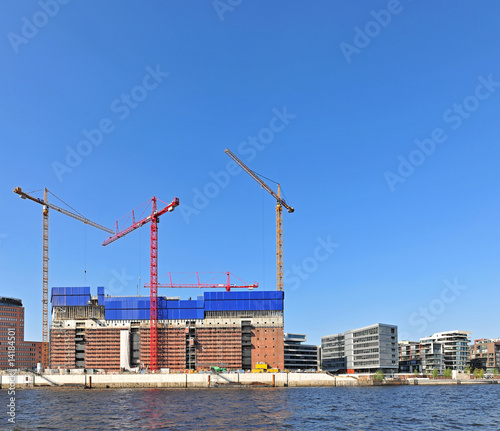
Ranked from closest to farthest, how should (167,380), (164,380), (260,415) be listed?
1. (260,415)
2. (164,380)
3. (167,380)

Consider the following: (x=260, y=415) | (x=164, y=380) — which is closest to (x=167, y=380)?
(x=164, y=380)

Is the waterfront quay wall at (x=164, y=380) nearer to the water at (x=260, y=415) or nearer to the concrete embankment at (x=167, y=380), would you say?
the concrete embankment at (x=167, y=380)

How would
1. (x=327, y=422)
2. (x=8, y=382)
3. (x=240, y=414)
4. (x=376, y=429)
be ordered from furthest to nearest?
(x=8, y=382), (x=240, y=414), (x=327, y=422), (x=376, y=429)

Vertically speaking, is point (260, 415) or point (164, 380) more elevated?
point (260, 415)

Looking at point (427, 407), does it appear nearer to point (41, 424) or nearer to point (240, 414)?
point (240, 414)

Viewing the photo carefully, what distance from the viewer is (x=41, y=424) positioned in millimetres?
74500

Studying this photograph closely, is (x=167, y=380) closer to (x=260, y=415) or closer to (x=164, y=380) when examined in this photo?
(x=164, y=380)

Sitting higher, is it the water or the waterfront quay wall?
the water

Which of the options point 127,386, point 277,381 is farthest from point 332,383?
point 127,386

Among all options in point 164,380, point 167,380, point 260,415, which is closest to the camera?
point 260,415

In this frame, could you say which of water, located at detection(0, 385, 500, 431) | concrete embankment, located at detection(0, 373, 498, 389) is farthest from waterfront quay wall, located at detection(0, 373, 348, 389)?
water, located at detection(0, 385, 500, 431)

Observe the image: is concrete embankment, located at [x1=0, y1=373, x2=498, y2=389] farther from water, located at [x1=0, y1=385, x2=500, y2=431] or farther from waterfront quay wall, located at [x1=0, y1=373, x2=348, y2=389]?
water, located at [x1=0, y1=385, x2=500, y2=431]

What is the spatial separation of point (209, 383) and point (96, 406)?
3283 inches

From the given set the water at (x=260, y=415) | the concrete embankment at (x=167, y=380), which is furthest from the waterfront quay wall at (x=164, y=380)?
the water at (x=260, y=415)
